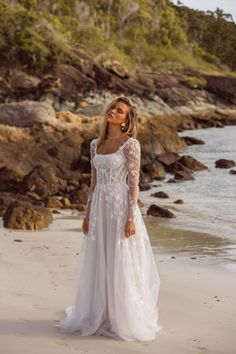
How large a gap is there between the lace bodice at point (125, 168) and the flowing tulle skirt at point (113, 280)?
66 millimetres

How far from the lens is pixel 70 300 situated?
6438 millimetres

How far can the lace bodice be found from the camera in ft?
17.4

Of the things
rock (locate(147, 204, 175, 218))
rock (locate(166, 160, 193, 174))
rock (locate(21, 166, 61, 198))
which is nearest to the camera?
rock (locate(147, 204, 175, 218))

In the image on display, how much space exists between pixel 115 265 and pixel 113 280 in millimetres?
117

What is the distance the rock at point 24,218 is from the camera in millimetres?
10531

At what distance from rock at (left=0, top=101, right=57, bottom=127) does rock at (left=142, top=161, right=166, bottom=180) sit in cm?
424

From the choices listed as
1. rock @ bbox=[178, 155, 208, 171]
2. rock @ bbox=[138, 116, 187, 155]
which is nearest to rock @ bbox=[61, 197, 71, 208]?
rock @ bbox=[178, 155, 208, 171]

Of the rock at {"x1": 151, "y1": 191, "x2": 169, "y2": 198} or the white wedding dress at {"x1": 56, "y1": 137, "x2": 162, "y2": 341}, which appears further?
the rock at {"x1": 151, "y1": 191, "x2": 169, "y2": 198}

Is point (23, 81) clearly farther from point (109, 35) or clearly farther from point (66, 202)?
point (109, 35)

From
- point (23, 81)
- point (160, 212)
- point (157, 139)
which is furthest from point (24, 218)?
point (23, 81)

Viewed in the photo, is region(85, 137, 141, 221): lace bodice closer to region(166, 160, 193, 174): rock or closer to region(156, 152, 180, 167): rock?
region(166, 160, 193, 174): rock

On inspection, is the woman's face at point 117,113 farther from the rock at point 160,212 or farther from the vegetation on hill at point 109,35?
the vegetation on hill at point 109,35

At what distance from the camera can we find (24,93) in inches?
1398

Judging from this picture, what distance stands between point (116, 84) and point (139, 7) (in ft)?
100
